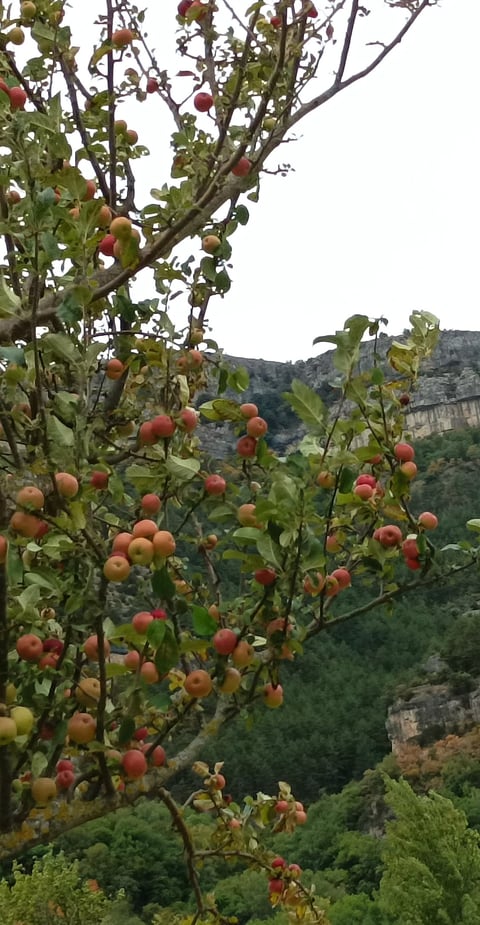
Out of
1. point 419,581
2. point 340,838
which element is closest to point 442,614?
point 340,838

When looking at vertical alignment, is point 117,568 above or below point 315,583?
above

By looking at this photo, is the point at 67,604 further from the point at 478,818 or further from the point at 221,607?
the point at 478,818

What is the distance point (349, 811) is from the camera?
28953 mm

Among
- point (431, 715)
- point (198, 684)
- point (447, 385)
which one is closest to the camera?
point (198, 684)

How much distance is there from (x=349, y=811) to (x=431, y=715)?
5.13 metres

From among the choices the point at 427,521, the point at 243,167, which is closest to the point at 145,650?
the point at 427,521

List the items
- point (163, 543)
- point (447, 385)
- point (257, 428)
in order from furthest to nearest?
point (447, 385) < point (257, 428) < point (163, 543)

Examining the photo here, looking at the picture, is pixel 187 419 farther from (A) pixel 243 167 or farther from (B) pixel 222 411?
(A) pixel 243 167

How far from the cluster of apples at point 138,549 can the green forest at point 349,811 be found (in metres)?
0.78

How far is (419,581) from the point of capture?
2475 millimetres

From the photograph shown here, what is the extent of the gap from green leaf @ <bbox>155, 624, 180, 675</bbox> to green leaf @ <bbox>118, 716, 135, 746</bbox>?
0.28 metres

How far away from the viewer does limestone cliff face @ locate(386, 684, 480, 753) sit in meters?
31.5

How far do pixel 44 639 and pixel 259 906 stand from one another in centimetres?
2404

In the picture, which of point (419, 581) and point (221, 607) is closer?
point (221, 607)
